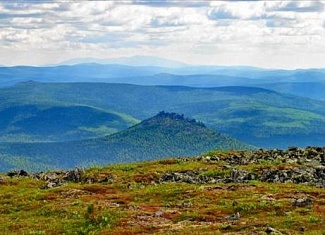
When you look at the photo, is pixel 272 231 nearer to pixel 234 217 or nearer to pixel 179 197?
pixel 234 217

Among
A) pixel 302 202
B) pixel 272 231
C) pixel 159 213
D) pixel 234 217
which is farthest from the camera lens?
pixel 159 213

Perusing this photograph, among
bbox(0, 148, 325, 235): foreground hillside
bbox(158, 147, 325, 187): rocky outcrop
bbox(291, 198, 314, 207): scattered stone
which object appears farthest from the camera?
bbox(158, 147, 325, 187): rocky outcrop

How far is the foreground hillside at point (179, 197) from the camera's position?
4025cm

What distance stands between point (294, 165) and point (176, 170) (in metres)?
13.2

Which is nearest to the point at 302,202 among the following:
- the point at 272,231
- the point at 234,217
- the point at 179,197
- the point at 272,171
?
the point at 234,217

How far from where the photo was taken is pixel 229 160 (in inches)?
2977

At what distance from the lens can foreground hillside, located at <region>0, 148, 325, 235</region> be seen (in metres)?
40.2

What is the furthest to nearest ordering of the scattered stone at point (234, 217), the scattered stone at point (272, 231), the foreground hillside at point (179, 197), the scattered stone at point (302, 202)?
the scattered stone at point (302, 202), the scattered stone at point (234, 217), the foreground hillside at point (179, 197), the scattered stone at point (272, 231)

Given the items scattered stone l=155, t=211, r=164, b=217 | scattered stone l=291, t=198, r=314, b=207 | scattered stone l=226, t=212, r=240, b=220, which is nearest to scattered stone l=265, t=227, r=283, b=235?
scattered stone l=226, t=212, r=240, b=220

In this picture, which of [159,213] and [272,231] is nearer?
[272,231]

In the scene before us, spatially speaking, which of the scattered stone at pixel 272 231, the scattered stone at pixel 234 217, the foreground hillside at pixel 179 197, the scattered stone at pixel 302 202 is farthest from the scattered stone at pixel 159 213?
the scattered stone at pixel 272 231

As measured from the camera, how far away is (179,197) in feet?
170

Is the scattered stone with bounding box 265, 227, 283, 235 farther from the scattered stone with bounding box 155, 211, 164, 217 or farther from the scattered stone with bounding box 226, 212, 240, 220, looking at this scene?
the scattered stone with bounding box 155, 211, 164, 217

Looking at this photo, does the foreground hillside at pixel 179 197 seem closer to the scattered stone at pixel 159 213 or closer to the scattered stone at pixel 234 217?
the scattered stone at pixel 159 213
